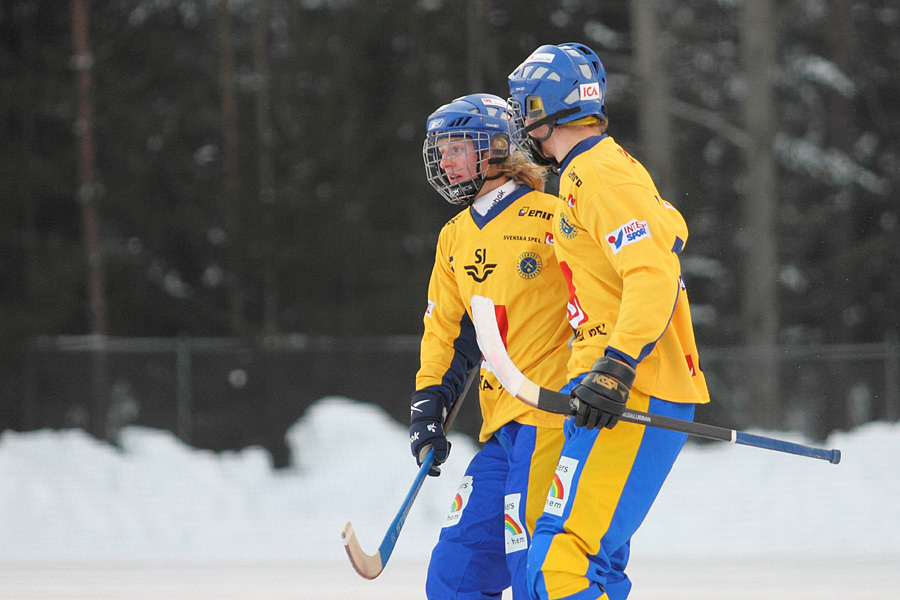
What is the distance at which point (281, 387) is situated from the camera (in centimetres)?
868

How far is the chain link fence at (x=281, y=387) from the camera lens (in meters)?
8.17

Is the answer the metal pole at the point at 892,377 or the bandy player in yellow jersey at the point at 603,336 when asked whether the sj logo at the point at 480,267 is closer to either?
the bandy player in yellow jersey at the point at 603,336

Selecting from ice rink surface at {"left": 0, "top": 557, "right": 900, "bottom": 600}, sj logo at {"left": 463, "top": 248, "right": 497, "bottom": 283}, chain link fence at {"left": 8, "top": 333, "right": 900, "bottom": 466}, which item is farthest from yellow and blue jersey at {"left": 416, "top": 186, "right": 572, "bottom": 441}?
chain link fence at {"left": 8, "top": 333, "right": 900, "bottom": 466}

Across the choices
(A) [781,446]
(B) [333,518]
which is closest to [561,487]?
(A) [781,446]

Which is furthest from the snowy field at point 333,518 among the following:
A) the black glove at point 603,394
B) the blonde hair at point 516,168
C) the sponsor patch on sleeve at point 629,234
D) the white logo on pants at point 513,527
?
the sponsor patch on sleeve at point 629,234

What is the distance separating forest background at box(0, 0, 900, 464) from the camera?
12141mm

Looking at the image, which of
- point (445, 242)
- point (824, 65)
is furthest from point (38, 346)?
point (824, 65)

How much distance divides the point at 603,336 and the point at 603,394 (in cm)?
27

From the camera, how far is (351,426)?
791cm

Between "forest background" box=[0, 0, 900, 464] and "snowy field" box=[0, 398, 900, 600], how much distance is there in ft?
13.0

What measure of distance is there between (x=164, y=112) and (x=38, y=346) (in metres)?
5.19

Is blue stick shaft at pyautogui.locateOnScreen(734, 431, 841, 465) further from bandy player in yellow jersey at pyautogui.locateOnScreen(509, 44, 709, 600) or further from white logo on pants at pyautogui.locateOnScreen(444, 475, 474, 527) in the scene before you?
white logo on pants at pyautogui.locateOnScreen(444, 475, 474, 527)

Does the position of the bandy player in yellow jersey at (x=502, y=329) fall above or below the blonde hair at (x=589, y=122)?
below

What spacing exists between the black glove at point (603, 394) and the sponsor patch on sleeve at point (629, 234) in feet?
0.86
